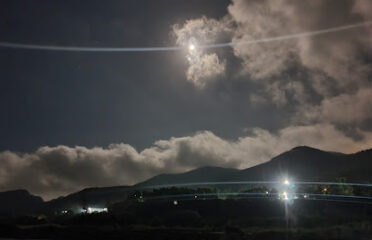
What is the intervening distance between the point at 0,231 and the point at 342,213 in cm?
7651

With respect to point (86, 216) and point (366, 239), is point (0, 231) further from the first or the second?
point (366, 239)

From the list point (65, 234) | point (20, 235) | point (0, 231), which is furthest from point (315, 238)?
point (0, 231)

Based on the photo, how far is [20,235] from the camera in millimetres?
49750

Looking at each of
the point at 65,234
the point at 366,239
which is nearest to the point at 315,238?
the point at 366,239

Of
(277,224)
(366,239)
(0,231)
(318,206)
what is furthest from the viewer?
(318,206)

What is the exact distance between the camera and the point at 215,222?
82.7 metres

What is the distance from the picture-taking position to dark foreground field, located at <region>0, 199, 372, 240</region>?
4922 cm

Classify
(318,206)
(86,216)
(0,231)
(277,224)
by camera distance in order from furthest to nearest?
(318,206)
(86,216)
(277,224)
(0,231)

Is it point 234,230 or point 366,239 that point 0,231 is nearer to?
point 234,230

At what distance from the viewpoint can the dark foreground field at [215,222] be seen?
4922 cm

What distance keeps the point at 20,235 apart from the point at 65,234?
563cm

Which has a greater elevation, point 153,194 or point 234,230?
point 153,194

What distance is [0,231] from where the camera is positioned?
Answer: 53.0m

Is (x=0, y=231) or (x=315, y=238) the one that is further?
(x=0, y=231)
